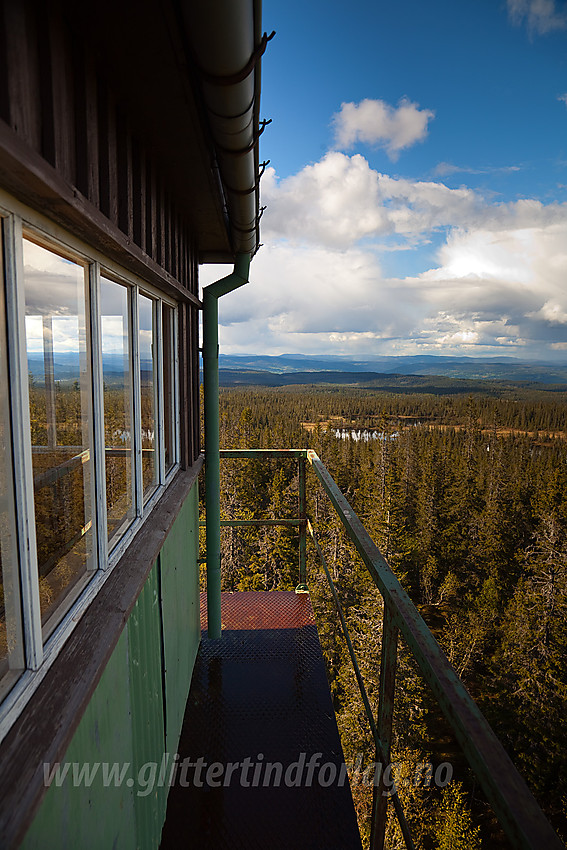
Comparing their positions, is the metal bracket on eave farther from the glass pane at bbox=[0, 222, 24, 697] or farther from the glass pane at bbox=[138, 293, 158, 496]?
the glass pane at bbox=[138, 293, 158, 496]

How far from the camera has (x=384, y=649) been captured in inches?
53.6

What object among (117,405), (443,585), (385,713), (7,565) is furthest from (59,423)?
(443,585)

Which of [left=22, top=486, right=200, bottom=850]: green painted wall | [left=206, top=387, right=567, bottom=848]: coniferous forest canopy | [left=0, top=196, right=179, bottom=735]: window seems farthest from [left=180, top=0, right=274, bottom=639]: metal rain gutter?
[left=206, top=387, right=567, bottom=848]: coniferous forest canopy

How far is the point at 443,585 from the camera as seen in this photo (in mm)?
30609

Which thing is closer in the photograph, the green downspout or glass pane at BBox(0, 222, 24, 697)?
glass pane at BBox(0, 222, 24, 697)

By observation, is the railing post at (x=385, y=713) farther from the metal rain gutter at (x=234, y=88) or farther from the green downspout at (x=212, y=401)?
the green downspout at (x=212, y=401)

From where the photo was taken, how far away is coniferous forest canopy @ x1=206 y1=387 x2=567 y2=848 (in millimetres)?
18703

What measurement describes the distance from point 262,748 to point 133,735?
1323mm

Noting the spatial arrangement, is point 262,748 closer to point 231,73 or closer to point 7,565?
point 7,565

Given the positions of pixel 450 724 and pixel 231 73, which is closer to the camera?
pixel 450 724

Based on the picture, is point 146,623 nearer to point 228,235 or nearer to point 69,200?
point 69,200

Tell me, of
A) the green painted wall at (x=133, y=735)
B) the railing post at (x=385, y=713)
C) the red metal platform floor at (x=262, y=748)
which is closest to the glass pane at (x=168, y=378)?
the green painted wall at (x=133, y=735)

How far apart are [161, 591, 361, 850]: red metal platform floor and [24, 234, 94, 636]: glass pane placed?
162 centimetres

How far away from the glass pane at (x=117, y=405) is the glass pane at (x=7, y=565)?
638mm
